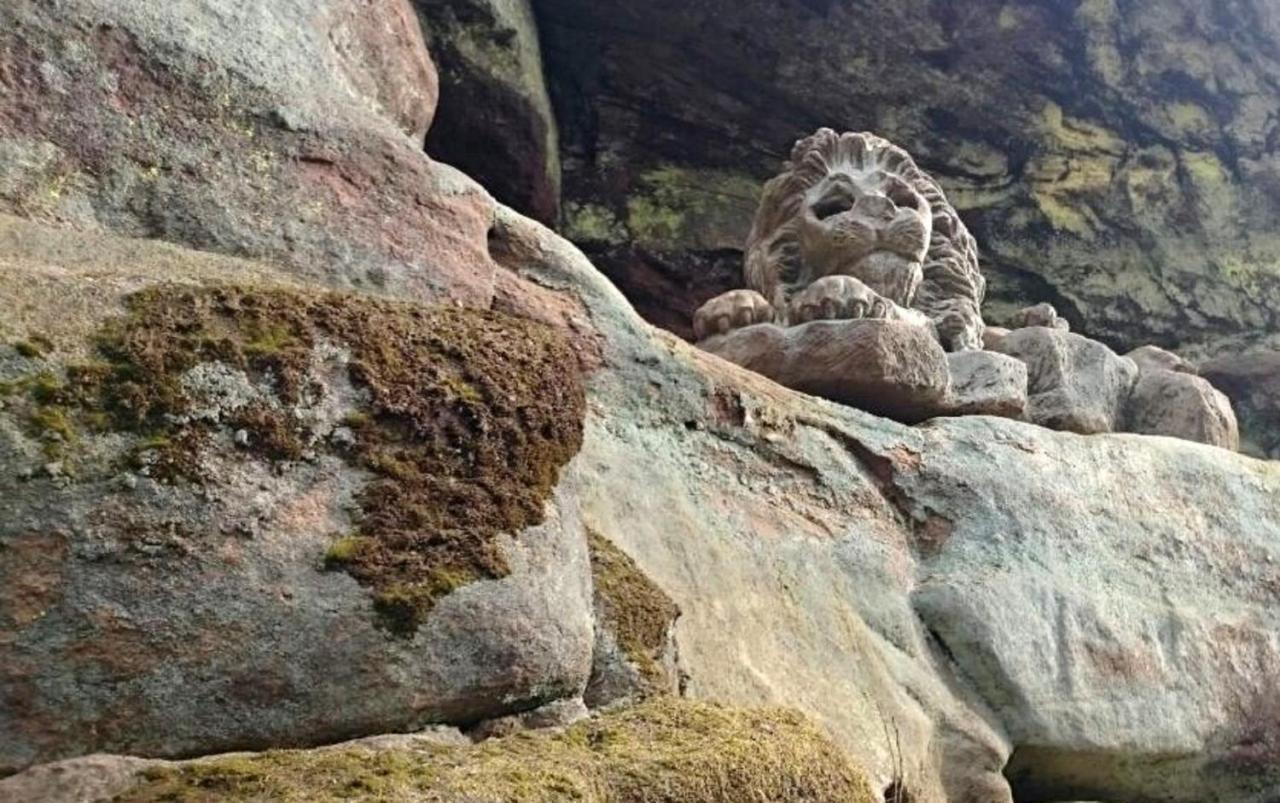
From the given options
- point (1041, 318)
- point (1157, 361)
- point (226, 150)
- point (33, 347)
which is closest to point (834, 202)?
point (1041, 318)

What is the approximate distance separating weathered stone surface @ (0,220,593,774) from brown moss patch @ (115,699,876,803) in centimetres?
11

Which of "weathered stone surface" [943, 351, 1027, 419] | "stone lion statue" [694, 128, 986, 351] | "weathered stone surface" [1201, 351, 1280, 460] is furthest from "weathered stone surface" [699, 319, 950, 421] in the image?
"weathered stone surface" [1201, 351, 1280, 460]

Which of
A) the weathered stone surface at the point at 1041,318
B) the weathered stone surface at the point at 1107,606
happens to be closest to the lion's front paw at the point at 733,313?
the weathered stone surface at the point at 1107,606

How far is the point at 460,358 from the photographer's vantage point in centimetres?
230

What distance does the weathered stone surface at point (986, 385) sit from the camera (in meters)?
4.25

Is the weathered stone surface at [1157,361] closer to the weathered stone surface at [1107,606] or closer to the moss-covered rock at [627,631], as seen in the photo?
the weathered stone surface at [1107,606]

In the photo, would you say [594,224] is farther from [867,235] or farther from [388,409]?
[388,409]

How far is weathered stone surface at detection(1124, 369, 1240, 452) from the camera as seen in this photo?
196 inches

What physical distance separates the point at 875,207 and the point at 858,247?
20 cm

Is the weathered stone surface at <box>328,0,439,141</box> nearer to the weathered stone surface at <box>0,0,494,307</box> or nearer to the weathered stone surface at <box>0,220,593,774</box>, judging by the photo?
the weathered stone surface at <box>0,0,494,307</box>

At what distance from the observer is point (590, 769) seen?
1832 millimetres

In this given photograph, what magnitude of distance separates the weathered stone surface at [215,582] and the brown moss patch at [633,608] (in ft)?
0.54

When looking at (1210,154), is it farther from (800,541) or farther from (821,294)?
(800,541)

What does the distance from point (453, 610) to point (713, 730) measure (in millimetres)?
383
